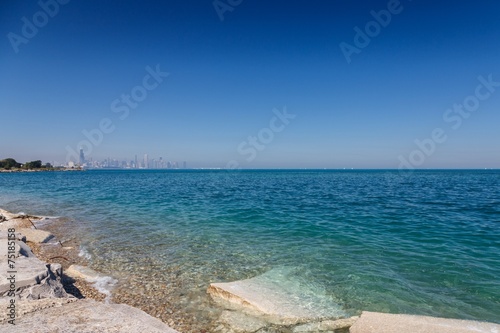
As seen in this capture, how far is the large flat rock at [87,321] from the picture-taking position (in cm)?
474

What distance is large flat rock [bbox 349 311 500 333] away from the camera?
577cm

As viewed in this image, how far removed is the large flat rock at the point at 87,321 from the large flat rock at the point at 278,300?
2863mm

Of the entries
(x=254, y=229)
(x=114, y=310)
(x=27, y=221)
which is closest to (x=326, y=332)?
(x=114, y=310)

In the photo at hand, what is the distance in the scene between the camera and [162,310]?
24.8ft

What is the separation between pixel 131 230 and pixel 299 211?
1321 centimetres

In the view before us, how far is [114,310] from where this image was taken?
18.2 feet

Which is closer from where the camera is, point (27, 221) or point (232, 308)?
point (232, 308)

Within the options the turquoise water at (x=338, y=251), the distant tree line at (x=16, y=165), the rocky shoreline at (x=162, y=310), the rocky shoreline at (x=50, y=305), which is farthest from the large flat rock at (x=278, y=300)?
the distant tree line at (x=16, y=165)

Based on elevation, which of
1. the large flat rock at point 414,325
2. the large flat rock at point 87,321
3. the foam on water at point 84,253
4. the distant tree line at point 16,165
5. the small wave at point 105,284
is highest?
the distant tree line at point 16,165

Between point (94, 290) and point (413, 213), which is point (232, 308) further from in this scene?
point (413, 213)

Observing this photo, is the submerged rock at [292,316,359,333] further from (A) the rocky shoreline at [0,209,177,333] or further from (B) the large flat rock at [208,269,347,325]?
(A) the rocky shoreline at [0,209,177,333]

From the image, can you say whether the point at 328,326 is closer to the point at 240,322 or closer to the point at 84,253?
the point at 240,322

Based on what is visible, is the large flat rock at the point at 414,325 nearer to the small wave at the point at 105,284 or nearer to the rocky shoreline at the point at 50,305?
the rocky shoreline at the point at 50,305

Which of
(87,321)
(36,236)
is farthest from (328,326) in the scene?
(36,236)
